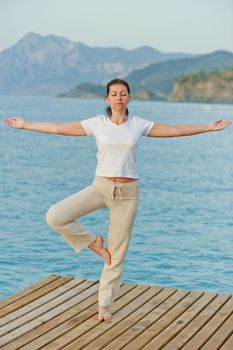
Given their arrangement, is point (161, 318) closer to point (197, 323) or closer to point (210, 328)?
point (197, 323)

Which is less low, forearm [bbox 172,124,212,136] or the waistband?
forearm [bbox 172,124,212,136]

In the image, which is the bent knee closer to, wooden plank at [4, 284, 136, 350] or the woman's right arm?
A: the woman's right arm

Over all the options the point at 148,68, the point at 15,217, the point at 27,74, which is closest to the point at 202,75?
the point at 148,68

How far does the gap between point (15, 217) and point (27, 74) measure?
9961 centimetres

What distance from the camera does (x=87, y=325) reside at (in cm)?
462

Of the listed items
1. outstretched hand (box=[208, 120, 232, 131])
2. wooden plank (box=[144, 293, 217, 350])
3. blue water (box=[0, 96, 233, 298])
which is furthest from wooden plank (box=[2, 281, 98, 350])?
blue water (box=[0, 96, 233, 298])

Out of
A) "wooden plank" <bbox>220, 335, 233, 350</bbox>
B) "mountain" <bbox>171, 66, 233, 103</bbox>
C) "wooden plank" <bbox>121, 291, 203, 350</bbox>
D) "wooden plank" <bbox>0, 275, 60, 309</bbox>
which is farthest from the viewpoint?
"mountain" <bbox>171, 66, 233, 103</bbox>

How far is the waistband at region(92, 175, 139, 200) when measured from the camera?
455 cm

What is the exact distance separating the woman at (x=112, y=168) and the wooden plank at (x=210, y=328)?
23.5 inches

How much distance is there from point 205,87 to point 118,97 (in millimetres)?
89079

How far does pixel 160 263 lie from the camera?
29.6 ft

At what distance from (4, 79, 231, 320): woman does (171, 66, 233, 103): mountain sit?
8577cm

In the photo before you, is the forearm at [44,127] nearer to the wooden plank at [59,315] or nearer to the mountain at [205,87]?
the wooden plank at [59,315]

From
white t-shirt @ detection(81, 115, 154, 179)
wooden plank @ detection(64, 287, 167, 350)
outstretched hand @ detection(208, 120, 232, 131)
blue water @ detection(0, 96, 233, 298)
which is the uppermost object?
outstretched hand @ detection(208, 120, 232, 131)
